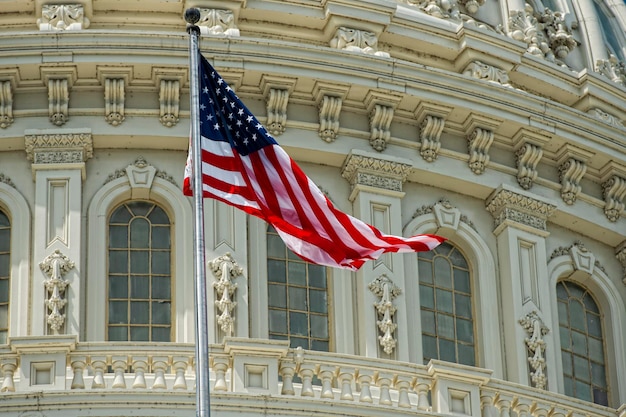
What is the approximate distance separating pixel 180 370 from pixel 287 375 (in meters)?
1.48

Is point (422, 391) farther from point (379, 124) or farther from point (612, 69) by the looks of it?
point (612, 69)

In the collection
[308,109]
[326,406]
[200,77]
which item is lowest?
[326,406]

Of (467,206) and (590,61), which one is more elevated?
(590,61)

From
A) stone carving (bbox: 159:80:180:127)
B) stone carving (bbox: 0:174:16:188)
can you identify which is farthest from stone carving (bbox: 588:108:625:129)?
stone carving (bbox: 0:174:16:188)

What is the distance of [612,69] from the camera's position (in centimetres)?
4997

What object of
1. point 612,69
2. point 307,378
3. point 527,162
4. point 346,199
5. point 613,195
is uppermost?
point 612,69

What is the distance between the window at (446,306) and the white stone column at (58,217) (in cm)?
562

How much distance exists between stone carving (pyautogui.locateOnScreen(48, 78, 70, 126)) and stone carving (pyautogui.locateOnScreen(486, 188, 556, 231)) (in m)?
7.20

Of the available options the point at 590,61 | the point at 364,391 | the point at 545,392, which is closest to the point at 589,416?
the point at 545,392

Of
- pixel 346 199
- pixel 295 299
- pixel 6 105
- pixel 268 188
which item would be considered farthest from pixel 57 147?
pixel 268 188

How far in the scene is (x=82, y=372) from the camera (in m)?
38.0

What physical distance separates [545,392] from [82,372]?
23.2ft

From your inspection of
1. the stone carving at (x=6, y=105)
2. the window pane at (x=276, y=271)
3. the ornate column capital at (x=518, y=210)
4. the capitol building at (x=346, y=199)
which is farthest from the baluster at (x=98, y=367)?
the ornate column capital at (x=518, y=210)

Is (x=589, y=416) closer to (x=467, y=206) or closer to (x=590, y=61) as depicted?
(x=467, y=206)
